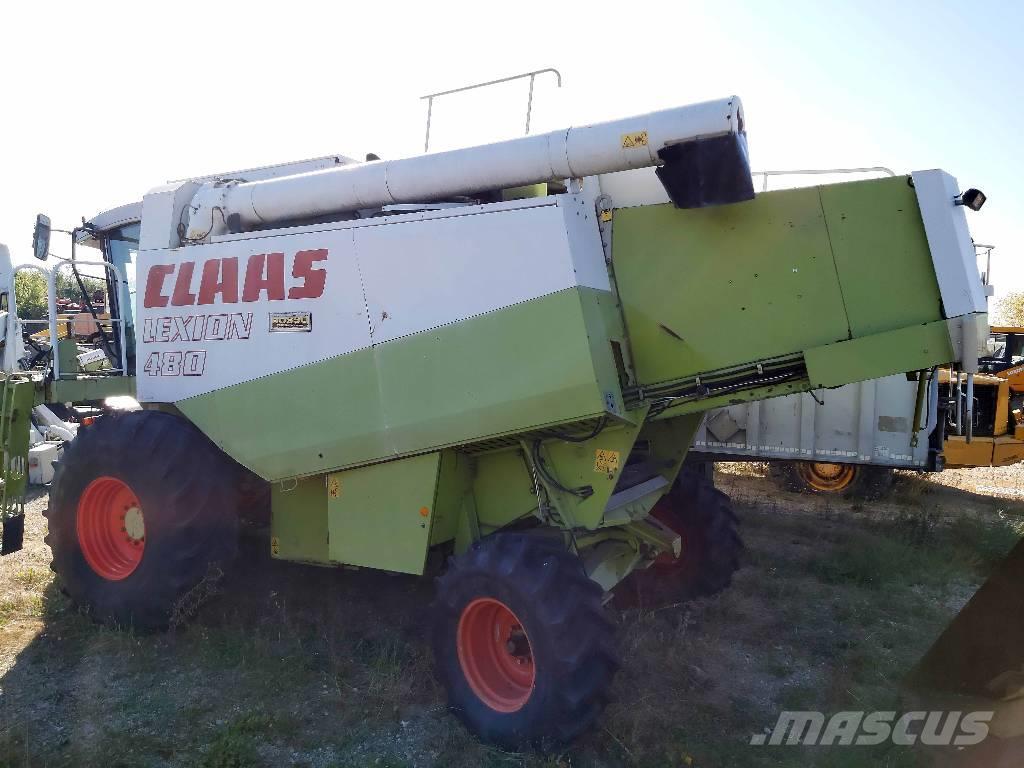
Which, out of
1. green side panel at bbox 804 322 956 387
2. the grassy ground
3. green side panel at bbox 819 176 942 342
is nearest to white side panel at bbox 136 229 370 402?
the grassy ground

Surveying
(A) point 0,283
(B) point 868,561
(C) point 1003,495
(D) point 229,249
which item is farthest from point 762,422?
(A) point 0,283

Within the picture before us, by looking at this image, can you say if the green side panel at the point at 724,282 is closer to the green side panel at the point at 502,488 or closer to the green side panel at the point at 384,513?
the green side panel at the point at 502,488

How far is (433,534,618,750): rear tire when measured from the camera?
384cm

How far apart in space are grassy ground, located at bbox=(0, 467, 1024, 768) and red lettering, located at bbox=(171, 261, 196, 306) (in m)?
1.89

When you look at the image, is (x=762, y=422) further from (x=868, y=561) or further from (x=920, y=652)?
(x=920, y=652)

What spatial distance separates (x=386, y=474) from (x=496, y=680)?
134cm

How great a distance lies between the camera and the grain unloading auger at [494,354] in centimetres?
382

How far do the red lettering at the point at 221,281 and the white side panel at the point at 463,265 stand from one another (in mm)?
1038

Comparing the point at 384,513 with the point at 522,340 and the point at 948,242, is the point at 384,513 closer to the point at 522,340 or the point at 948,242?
the point at 522,340

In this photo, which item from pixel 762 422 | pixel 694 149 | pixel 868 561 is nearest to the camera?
pixel 694 149

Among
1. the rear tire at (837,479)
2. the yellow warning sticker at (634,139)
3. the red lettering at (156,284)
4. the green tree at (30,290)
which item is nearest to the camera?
the yellow warning sticker at (634,139)

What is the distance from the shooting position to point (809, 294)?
12.7 ft

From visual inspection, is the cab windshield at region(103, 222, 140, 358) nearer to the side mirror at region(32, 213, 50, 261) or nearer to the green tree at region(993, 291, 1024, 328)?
the side mirror at region(32, 213, 50, 261)

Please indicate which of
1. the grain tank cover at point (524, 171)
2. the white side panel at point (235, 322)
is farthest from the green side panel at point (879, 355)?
the white side panel at point (235, 322)
